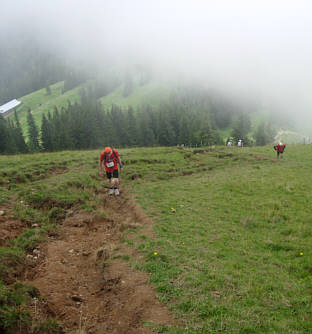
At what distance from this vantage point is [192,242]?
9297 mm

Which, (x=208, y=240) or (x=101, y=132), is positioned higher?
(x=101, y=132)

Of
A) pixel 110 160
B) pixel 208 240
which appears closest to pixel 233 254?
pixel 208 240

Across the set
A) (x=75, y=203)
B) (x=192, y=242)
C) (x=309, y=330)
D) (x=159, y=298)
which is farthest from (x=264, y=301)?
(x=75, y=203)

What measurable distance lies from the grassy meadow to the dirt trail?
1.51 feet

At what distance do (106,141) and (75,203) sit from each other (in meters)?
61.0

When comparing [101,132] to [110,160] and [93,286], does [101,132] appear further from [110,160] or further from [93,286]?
[93,286]

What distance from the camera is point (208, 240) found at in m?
9.55

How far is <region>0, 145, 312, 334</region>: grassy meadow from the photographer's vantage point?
5582 millimetres

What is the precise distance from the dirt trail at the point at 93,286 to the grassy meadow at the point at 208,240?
1.51 ft

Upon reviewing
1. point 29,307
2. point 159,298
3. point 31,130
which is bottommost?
point 159,298

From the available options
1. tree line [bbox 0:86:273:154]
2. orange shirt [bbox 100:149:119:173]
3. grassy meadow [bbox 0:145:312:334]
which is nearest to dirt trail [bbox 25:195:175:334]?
grassy meadow [bbox 0:145:312:334]

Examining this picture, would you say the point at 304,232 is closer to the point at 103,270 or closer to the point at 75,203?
the point at 103,270

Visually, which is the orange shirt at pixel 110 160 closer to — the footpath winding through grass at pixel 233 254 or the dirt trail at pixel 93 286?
the footpath winding through grass at pixel 233 254

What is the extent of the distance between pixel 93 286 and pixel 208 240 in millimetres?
4959
